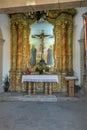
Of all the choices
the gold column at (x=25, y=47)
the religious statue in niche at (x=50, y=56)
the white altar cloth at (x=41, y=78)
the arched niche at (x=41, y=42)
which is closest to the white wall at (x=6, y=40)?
the gold column at (x=25, y=47)

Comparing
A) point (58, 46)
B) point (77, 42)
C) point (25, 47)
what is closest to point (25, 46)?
point (25, 47)

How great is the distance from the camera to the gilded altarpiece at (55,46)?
32.6 ft

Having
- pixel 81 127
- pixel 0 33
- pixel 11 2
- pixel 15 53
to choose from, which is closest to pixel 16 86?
pixel 15 53

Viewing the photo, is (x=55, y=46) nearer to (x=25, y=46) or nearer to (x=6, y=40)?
(x=25, y=46)

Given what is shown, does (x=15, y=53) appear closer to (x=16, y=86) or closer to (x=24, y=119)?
(x=16, y=86)

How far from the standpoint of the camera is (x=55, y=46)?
10.1m

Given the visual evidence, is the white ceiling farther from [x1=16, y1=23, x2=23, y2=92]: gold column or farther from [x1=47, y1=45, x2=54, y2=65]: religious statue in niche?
[x1=47, y1=45, x2=54, y2=65]: religious statue in niche

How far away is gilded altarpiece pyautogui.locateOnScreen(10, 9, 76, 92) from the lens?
994 cm

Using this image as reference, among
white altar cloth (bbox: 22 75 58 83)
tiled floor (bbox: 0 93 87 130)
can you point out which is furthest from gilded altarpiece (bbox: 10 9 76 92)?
tiled floor (bbox: 0 93 87 130)

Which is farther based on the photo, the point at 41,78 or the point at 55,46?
the point at 55,46

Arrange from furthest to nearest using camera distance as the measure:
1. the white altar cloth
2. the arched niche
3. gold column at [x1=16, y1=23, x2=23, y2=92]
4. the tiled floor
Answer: the arched niche, gold column at [x1=16, y1=23, x2=23, y2=92], the white altar cloth, the tiled floor

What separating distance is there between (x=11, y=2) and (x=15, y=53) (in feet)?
21.8

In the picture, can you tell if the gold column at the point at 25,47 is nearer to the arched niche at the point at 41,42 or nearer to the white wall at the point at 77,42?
the arched niche at the point at 41,42

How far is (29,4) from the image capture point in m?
3.54
